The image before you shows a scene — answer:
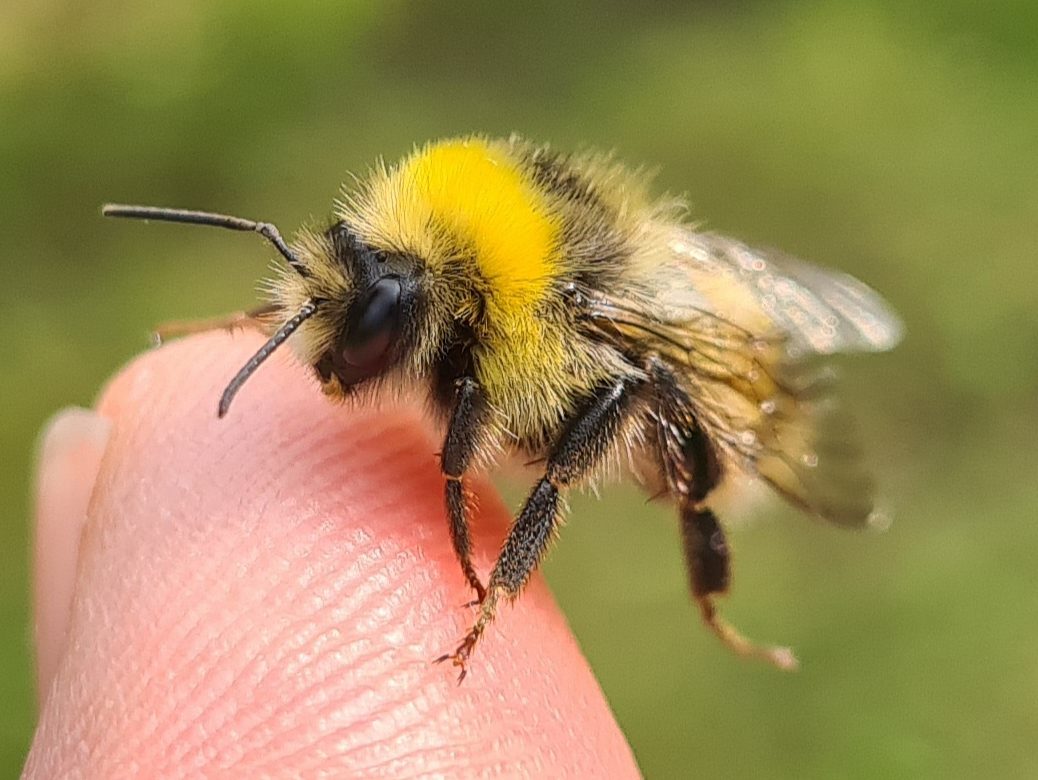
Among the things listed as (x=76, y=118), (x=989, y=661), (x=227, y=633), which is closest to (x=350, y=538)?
(x=227, y=633)

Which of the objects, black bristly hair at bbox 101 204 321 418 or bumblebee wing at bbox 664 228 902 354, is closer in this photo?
black bristly hair at bbox 101 204 321 418

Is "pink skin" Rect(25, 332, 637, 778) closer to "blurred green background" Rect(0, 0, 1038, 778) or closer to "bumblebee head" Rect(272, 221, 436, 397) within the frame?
"bumblebee head" Rect(272, 221, 436, 397)

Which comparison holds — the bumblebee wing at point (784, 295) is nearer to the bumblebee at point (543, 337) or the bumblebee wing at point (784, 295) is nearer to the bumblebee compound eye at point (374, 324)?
the bumblebee at point (543, 337)

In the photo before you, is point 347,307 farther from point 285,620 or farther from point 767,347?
point 767,347

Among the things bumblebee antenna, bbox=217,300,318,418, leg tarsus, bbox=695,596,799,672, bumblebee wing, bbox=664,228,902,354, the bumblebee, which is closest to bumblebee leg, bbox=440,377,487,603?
the bumblebee

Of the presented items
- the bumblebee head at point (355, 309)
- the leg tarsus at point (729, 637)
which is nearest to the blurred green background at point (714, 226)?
the leg tarsus at point (729, 637)

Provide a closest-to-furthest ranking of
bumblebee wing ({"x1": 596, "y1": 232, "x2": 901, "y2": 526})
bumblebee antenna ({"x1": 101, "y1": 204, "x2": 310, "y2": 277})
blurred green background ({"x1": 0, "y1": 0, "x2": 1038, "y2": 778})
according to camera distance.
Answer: bumblebee antenna ({"x1": 101, "y1": 204, "x2": 310, "y2": 277}) < bumblebee wing ({"x1": 596, "y1": 232, "x2": 901, "y2": 526}) < blurred green background ({"x1": 0, "y1": 0, "x2": 1038, "y2": 778})

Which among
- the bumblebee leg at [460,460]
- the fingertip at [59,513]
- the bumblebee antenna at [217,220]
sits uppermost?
the bumblebee antenna at [217,220]

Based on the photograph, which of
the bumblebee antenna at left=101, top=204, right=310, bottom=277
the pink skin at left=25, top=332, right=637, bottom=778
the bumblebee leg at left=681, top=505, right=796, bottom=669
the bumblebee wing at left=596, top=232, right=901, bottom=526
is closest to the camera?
the pink skin at left=25, top=332, right=637, bottom=778
